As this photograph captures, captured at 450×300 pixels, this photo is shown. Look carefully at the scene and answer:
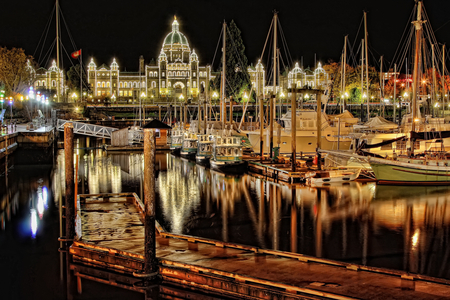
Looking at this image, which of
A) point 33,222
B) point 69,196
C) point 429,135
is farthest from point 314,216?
point 429,135

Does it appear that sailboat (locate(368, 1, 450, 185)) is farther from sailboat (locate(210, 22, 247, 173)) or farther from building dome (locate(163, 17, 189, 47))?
building dome (locate(163, 17, 189, 47))

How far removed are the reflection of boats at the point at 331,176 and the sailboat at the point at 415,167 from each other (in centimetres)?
148

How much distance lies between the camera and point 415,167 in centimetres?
3039

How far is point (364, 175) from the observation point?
32.7 metres

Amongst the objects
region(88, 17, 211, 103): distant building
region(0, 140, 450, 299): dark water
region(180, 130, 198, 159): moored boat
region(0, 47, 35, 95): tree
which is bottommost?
region(0, 140, 450, 299): dark water

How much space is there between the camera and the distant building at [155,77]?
152500 mm

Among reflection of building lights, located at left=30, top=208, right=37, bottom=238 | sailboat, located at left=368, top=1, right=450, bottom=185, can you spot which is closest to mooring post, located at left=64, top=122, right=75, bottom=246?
reflection of building lights, located at left=30, top=208, right=37, bottom=238

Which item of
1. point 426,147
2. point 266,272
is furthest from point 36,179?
point 426,147

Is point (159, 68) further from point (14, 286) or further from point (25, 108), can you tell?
point (14, 286)

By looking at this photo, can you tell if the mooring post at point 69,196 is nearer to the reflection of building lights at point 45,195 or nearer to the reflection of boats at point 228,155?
the reflection of building lights at point 45,195

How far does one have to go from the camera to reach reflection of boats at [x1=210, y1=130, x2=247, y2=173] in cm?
3856

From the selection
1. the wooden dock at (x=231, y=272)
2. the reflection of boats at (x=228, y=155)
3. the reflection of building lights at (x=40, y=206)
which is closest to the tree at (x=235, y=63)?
the reflection of boats at (x=228, y=155)

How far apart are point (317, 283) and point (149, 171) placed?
570 centimetres

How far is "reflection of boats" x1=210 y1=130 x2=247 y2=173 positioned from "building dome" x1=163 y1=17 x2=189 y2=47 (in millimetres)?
129703
